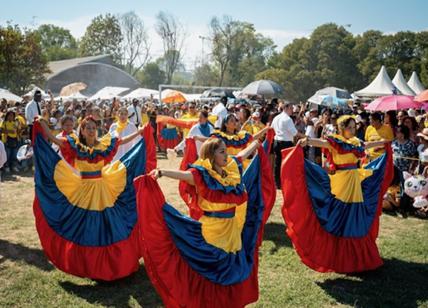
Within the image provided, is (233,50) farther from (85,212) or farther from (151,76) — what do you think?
(85,212)

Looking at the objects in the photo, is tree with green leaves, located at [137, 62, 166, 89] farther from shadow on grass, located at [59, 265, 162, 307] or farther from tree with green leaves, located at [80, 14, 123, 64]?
shadow on grass, located at [59, 265, 162, 307]

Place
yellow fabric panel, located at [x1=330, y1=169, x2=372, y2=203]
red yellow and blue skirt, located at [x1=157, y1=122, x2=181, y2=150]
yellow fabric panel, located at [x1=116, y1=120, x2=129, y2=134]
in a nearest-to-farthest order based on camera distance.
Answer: yellow fabric panel, located at [x1=330, y1=169, x2=372, y2=203]
yellow fabric panel, located at [x1=116, y1=120, x2=129, y2=134]
red yellow and blue skirt, located at [x1=157, y1=122, x2=181, y2=150]

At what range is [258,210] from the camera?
4.59 m

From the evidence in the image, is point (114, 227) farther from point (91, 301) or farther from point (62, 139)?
point (62, 139)

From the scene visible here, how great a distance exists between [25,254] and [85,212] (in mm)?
1740

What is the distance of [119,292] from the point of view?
5109 mm

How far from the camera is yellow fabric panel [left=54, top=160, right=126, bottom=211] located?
5355 mm

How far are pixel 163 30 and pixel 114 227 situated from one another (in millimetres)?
70146

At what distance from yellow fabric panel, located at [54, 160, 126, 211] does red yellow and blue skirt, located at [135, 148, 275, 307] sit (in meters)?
1.57

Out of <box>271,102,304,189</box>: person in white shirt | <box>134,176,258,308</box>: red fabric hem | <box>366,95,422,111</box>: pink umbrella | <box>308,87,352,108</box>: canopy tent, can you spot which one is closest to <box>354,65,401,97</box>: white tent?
<box>308,87,352,108</box>: canopy tent

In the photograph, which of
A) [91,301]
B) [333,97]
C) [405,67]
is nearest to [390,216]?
[91,301]

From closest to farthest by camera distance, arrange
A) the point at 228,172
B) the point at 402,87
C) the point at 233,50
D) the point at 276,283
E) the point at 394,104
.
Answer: the point at 228,172, the point at 276,283, the point at 394,104, the point at 402,87, the point at 233,50

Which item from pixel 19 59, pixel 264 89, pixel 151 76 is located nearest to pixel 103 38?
pixel 151 76

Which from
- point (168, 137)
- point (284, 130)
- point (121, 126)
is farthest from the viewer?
point (168, 137)
